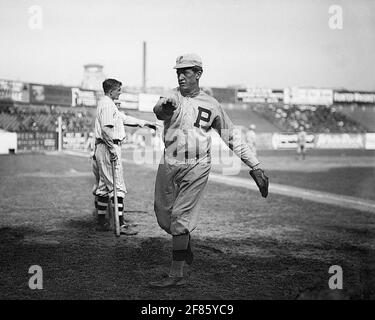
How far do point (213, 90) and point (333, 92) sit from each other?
12.4m

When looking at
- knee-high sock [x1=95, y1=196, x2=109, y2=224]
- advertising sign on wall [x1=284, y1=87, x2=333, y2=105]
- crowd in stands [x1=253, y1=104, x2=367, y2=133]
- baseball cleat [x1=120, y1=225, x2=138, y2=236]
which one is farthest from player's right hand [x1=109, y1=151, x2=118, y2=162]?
crowd in stands [x1=253, y1=104, x2=367, y2=133]

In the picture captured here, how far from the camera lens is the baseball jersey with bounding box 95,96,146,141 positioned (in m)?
5.66

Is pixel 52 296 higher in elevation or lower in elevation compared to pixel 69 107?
lower

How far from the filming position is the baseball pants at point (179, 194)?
3.94 metres

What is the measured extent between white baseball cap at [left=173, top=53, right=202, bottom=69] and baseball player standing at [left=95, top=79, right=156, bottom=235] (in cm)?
173

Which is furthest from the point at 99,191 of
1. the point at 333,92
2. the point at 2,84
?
the point at 333,92

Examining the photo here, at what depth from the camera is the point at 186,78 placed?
394 centimetres

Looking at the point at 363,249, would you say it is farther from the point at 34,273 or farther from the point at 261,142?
the point at 261,142

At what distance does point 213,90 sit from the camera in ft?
130

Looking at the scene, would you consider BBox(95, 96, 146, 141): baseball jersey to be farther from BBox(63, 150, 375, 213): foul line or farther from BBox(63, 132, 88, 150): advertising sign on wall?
BBox(63, 132, 88, 150): advertising sign on wall

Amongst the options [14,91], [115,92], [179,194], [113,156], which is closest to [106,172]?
[113,156]

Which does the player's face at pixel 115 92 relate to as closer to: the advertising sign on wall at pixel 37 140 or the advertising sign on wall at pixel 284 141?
the advertising sign on wall at pixel 37 140

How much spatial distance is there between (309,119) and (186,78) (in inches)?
→ 1734

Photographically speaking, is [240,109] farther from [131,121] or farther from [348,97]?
[131,121]
